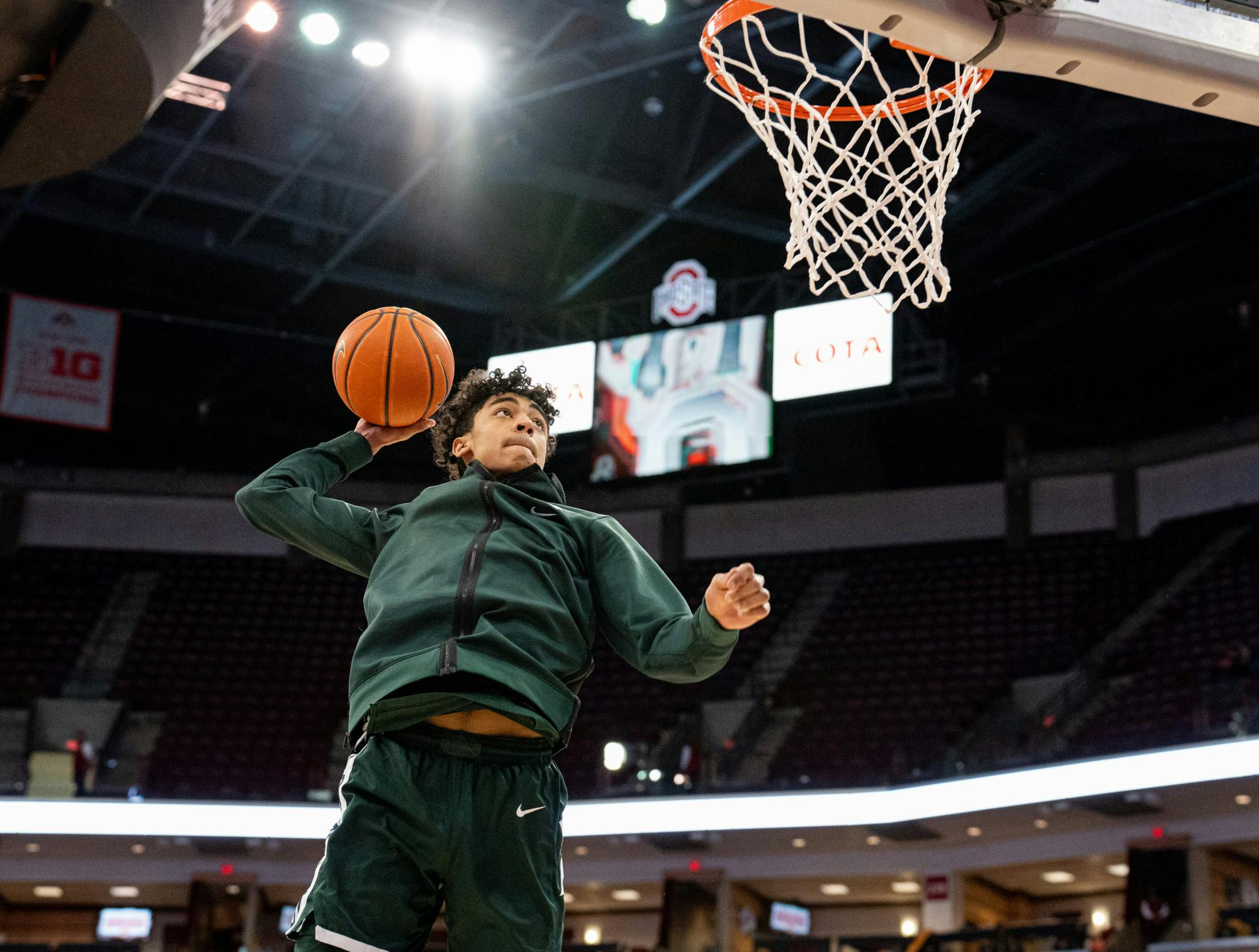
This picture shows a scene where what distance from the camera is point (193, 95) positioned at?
13375 mm

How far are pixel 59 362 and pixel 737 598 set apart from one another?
Result: 15111 mm

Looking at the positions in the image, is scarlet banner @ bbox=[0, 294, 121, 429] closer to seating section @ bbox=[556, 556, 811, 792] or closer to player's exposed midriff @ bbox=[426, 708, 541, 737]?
seating section @ bbox=[556, 556, 811, 792]

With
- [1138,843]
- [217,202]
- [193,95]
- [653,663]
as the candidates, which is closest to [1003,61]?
[653,663]

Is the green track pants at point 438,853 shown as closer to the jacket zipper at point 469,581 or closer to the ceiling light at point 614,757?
the jacket zipper at point 469,581

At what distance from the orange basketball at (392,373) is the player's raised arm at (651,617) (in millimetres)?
476

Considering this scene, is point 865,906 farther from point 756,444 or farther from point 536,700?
point 536,700

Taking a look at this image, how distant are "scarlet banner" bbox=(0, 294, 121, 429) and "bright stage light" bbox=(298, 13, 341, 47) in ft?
15.3

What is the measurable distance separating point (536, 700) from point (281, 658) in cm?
1597

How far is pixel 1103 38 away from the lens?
3.33m

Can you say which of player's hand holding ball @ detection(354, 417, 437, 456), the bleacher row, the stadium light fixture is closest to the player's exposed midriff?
player's hand holding ball @ detection(354, 417, 437, 456)

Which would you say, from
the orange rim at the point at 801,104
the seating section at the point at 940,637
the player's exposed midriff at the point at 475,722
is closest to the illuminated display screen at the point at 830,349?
the seating section at the point at 940,637

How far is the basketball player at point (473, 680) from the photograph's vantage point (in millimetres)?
2193

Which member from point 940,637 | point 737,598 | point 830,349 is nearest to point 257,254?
point 830,349

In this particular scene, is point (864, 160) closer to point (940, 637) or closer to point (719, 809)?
point (719, 809)
